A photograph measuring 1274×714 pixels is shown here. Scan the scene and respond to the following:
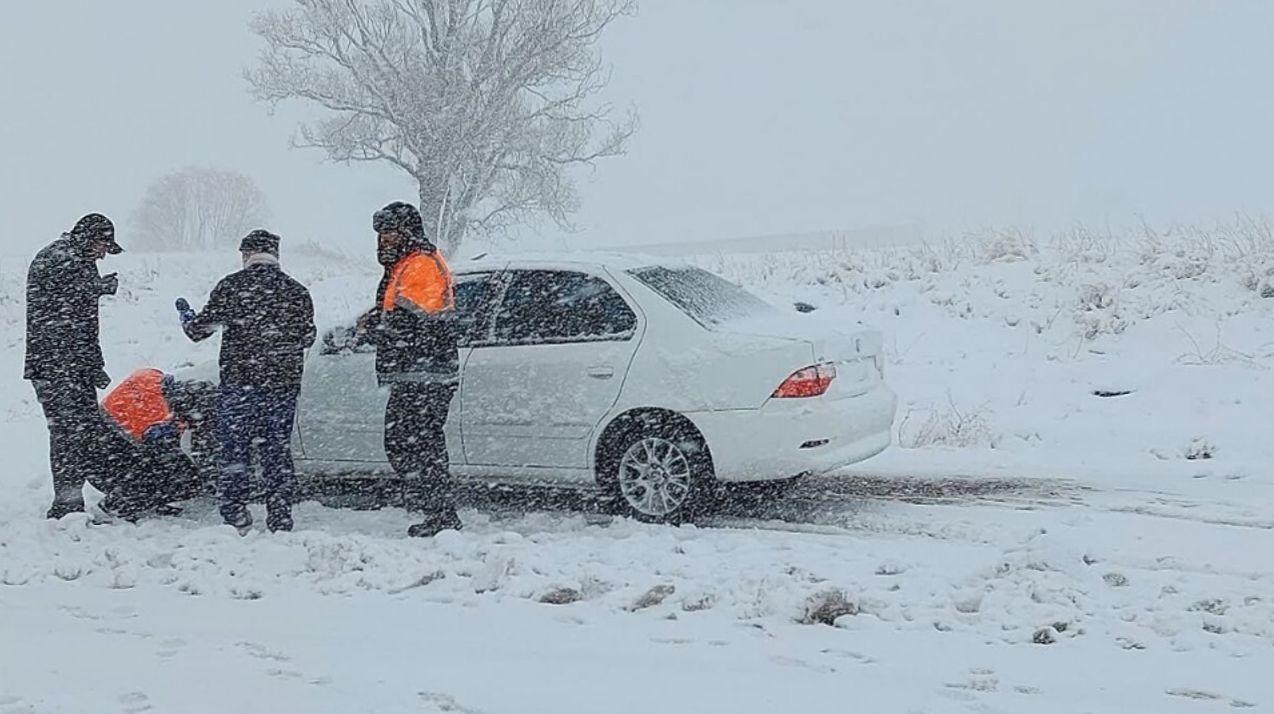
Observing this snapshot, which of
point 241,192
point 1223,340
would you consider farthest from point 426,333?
point 241,192

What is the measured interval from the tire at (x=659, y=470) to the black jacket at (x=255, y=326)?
5.99 ft

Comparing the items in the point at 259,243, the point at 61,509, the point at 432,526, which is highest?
the point at 259,243

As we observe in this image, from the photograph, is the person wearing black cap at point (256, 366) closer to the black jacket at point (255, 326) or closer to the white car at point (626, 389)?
the black jacket at point (255, 326)

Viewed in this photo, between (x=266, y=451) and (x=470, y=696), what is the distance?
3000 mm

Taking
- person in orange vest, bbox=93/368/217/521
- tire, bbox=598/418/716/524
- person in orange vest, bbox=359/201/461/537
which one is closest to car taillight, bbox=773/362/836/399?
tire, bbox=598/418/716/524

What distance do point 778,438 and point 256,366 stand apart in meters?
2.81

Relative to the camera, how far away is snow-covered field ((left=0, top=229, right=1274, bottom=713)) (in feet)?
12.4

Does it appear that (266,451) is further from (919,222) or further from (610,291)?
(919,222)

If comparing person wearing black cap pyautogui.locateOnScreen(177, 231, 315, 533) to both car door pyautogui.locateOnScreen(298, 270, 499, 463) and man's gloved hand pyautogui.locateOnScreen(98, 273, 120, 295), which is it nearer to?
car door pyautogui.locateOnScreen(298, 270, 499, 463)

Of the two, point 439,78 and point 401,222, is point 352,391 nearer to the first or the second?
point 401,222

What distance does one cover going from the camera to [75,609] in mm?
4961

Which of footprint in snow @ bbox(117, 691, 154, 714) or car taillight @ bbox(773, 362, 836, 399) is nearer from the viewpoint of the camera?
footprint in snow @ bbox(117, 691, 154, 714)

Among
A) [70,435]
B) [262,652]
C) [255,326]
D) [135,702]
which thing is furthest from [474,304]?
[135,702]

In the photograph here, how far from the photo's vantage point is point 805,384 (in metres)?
6.19
